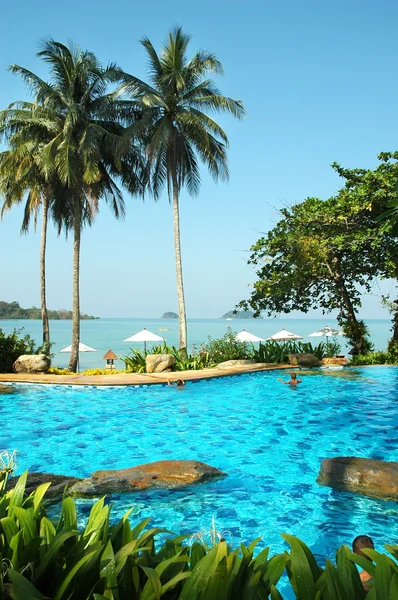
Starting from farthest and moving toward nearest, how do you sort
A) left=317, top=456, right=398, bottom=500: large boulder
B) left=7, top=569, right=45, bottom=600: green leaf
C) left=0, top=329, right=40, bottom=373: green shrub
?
1. left=0, top=329, right=40, bottom=373: green shrub
2. left=317, top=456, right=398, bottom=500: large boulder
3. left=7, top=569, right=45, bottom=600: green leaf

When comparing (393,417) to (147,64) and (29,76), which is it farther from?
(29,76)

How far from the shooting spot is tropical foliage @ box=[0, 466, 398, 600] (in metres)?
1.88

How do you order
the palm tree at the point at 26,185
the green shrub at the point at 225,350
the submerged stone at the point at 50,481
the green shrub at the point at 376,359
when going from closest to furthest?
the submerged stone at the point at 50,481, the green shrub at the point at 376,359, the green shrub at the point at 225,350, the palm tree at the point at 26,185

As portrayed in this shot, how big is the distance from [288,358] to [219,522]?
14.6 meters

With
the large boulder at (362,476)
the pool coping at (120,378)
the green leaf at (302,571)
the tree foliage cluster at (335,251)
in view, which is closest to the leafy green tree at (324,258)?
the tree foliage cluster at (335,251)

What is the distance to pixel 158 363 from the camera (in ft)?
56.1

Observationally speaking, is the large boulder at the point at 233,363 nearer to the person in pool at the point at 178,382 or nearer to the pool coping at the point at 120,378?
the pool coping at the point at 120,378

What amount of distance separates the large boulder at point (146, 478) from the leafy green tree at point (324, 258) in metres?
12.9

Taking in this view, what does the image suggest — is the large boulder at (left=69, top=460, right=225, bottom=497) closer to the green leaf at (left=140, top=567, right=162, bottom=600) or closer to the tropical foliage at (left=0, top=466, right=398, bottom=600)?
the tropical foliage at (left=0, top=466, right=398, bottom=600)

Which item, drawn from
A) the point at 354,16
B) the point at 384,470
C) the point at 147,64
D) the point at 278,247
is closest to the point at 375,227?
the point at 278,247

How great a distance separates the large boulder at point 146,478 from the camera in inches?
229

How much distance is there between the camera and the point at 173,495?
579 cm

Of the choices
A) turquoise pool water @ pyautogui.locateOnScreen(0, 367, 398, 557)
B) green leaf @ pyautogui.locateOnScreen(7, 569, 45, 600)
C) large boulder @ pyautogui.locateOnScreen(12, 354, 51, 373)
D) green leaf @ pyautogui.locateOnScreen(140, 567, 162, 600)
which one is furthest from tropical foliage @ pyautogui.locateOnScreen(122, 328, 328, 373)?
green leaf @ pyautogui.locateOnScreen(7, 569, 45, 600)

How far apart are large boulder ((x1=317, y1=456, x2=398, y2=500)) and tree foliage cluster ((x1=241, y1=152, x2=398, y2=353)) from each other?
11298mm
